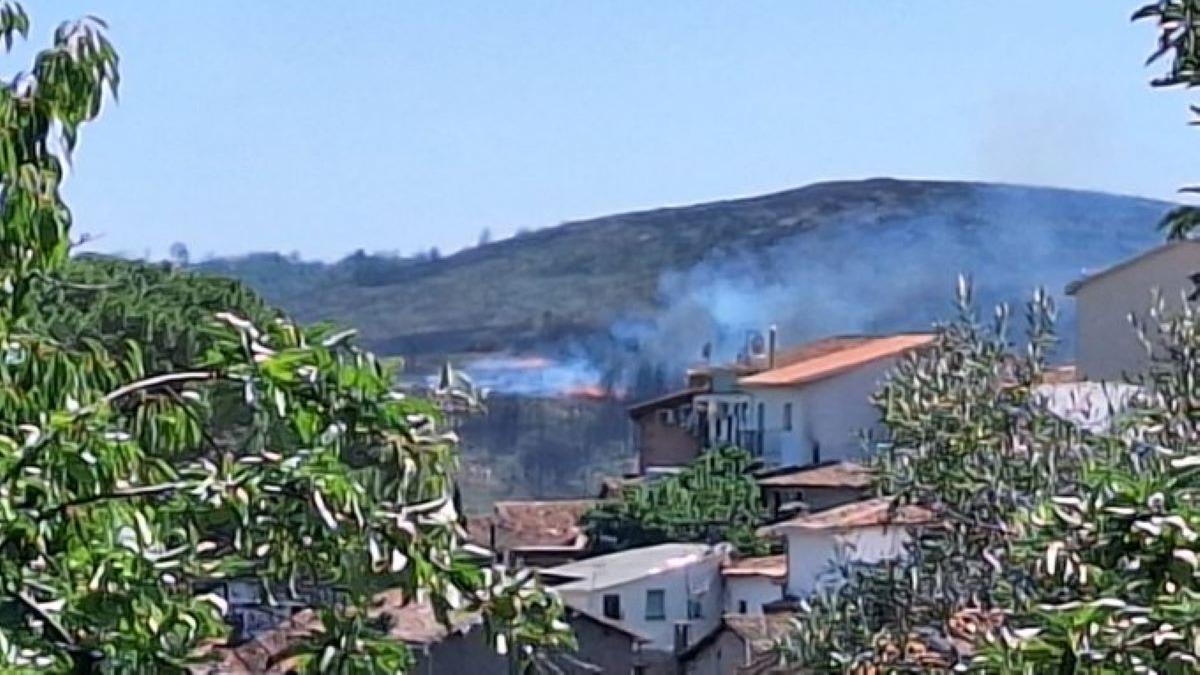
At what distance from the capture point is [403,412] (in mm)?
3238

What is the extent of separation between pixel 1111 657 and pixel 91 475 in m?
1.38

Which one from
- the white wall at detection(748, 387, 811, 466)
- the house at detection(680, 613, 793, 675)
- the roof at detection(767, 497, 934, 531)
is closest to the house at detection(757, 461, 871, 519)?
the white wall at detection(748, 387, 811, 466)

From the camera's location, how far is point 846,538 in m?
12.4

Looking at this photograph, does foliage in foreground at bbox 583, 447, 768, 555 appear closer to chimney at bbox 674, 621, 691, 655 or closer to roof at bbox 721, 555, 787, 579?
roof at bbox 721, 555, 787, 579

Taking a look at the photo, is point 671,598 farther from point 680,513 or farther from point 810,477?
point 680,513

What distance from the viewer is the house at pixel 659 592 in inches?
1003

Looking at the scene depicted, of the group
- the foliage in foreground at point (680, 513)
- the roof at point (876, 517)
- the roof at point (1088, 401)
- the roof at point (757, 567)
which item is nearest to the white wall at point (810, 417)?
the foliage in foreground at point (680, 513)

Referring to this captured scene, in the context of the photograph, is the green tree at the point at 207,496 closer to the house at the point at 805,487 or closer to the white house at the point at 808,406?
the house at the point at 805,487

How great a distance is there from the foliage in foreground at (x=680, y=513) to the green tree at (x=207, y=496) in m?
27.9

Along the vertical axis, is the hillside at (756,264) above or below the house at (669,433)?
above

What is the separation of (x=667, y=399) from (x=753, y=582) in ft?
33.4

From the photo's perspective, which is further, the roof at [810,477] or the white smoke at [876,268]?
the roof at [810,477]

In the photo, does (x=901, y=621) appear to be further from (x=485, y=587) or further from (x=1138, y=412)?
(x=485, y=587)

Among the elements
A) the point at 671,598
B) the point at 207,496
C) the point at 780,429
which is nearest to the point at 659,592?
the point at 671,598
